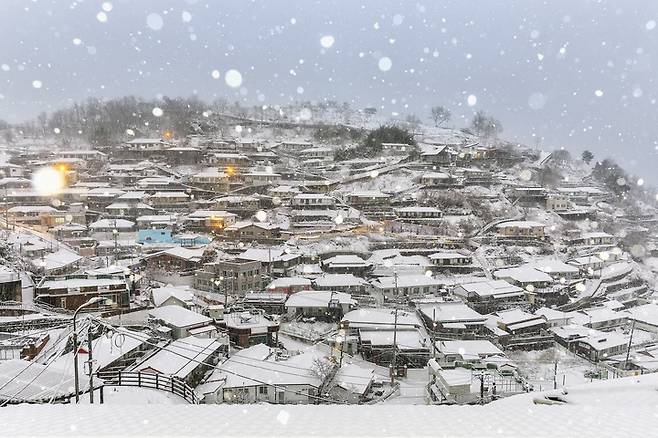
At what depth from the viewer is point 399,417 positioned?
3004 mm

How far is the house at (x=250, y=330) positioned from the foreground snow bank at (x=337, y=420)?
9777 mm

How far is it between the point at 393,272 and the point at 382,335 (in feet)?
21.6

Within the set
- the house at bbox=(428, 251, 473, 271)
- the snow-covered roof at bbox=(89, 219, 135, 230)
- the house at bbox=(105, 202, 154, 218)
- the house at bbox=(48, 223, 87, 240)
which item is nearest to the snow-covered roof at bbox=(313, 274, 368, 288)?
the house at bbox=(428, 251, 473, 271)

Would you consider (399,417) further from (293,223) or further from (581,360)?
(293,223)

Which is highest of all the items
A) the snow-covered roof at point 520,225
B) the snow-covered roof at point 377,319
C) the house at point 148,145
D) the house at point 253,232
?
the house at point 148,145

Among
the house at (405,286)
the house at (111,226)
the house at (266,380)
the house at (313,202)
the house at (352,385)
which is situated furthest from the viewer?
the house at (313,202)

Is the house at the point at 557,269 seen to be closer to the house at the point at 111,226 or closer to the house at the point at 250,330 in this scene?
the house at the point at 250,330

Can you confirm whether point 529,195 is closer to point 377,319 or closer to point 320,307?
point 377,319

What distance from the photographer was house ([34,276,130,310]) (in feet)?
39.8

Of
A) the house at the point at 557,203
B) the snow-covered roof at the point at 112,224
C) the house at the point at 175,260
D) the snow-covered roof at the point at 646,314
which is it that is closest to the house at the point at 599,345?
the snow-covered roof at the point at 646,314

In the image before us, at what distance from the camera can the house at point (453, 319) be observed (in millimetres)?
14398

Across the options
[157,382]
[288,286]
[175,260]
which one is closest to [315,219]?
[175,260]

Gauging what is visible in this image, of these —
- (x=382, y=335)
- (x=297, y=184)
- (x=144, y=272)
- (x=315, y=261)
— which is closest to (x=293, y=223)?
(x=315, y=261)

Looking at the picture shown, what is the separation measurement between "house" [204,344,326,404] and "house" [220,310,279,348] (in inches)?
79.7
